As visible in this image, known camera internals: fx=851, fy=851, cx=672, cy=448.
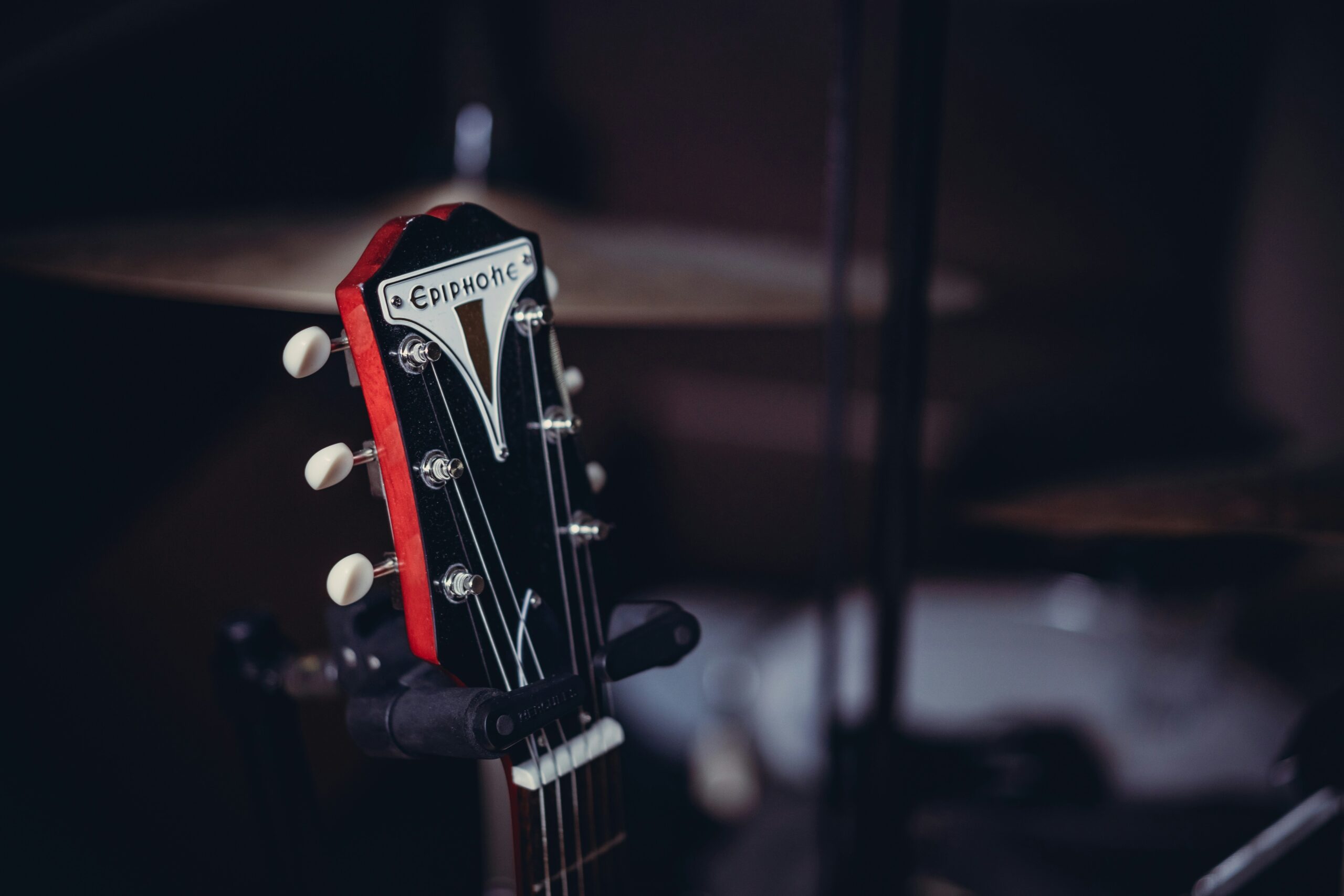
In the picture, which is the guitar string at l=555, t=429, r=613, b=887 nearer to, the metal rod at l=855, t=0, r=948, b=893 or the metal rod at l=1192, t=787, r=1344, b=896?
the metal rod at l=855, t=0, r=948, b=893

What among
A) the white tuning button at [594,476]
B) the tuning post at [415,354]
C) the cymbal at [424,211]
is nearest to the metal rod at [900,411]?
the cymbal at [424,211]

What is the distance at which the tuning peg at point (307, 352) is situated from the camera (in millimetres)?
413

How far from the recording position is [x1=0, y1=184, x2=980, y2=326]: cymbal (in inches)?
22.3

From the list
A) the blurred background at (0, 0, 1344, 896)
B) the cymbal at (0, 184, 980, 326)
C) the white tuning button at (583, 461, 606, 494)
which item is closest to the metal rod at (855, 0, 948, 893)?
the blurred background at (0, 0, 1344, 896)

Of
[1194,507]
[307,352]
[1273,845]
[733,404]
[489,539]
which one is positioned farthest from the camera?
[733,404]

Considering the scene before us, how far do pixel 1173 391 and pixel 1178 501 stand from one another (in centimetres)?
101

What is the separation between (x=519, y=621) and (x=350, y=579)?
12 cm

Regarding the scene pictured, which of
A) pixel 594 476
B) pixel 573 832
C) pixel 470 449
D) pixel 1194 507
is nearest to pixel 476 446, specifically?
pixel 470 449

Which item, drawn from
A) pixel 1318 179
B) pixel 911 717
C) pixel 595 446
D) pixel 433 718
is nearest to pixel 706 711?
pixel 911 717

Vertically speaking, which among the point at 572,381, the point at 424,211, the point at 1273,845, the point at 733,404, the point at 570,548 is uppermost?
the point at 424,211

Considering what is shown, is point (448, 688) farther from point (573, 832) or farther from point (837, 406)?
point (837, 406)

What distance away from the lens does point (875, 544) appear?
0.79 m

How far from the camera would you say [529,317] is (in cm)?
52

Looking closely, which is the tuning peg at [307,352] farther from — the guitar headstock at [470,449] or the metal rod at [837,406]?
the metal rod at [837,406]
